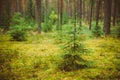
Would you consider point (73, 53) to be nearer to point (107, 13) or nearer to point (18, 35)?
point (18, 35)

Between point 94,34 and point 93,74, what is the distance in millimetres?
11413

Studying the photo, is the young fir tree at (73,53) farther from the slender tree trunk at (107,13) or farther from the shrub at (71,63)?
the slender tree trunk at (107,13)

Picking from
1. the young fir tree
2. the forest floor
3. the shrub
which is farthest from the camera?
the shrub

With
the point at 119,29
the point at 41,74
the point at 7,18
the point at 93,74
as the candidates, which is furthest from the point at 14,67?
the point at 7,18

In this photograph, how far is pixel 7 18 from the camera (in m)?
23.6

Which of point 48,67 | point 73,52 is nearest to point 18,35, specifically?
point 48,67

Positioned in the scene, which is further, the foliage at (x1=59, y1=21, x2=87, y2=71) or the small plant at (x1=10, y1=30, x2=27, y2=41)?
the small plant at (x1=10, y1=30, x2=27, y2=41)

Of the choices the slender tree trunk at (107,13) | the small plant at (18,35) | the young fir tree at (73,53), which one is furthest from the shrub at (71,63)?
the slender tree trunk at (107,13)

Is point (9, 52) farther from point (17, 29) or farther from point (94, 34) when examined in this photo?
→ point (94, 34)

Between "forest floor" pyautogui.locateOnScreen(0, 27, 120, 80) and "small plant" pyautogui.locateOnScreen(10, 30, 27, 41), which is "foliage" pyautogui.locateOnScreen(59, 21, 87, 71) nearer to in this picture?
"forest floor" pyautogui.locateOnScreen(0, 27, 120, 80)

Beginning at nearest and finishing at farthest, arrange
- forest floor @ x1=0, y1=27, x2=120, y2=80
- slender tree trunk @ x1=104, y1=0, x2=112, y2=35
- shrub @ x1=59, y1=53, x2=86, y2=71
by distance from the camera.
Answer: forest floor @ x1=0, y1=27, x2=120, y2=80, shrub @ x1=59, y1=53, x2=86, y2=71, slender tree trunk @ x1=104, y1=0, x2=112, y2=35

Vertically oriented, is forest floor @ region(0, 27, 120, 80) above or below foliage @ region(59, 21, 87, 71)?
below

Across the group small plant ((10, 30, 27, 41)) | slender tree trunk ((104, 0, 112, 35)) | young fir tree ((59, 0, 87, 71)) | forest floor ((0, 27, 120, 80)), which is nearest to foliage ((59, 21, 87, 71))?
young fir tree ((59, 0, 87, 71))

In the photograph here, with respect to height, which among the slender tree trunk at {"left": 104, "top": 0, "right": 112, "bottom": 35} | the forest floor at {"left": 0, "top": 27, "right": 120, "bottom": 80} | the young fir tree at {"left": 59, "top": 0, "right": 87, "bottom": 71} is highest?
the slender tree trunk at {"left": 104, "top": 0, "right": 112, "bottom": 35}
